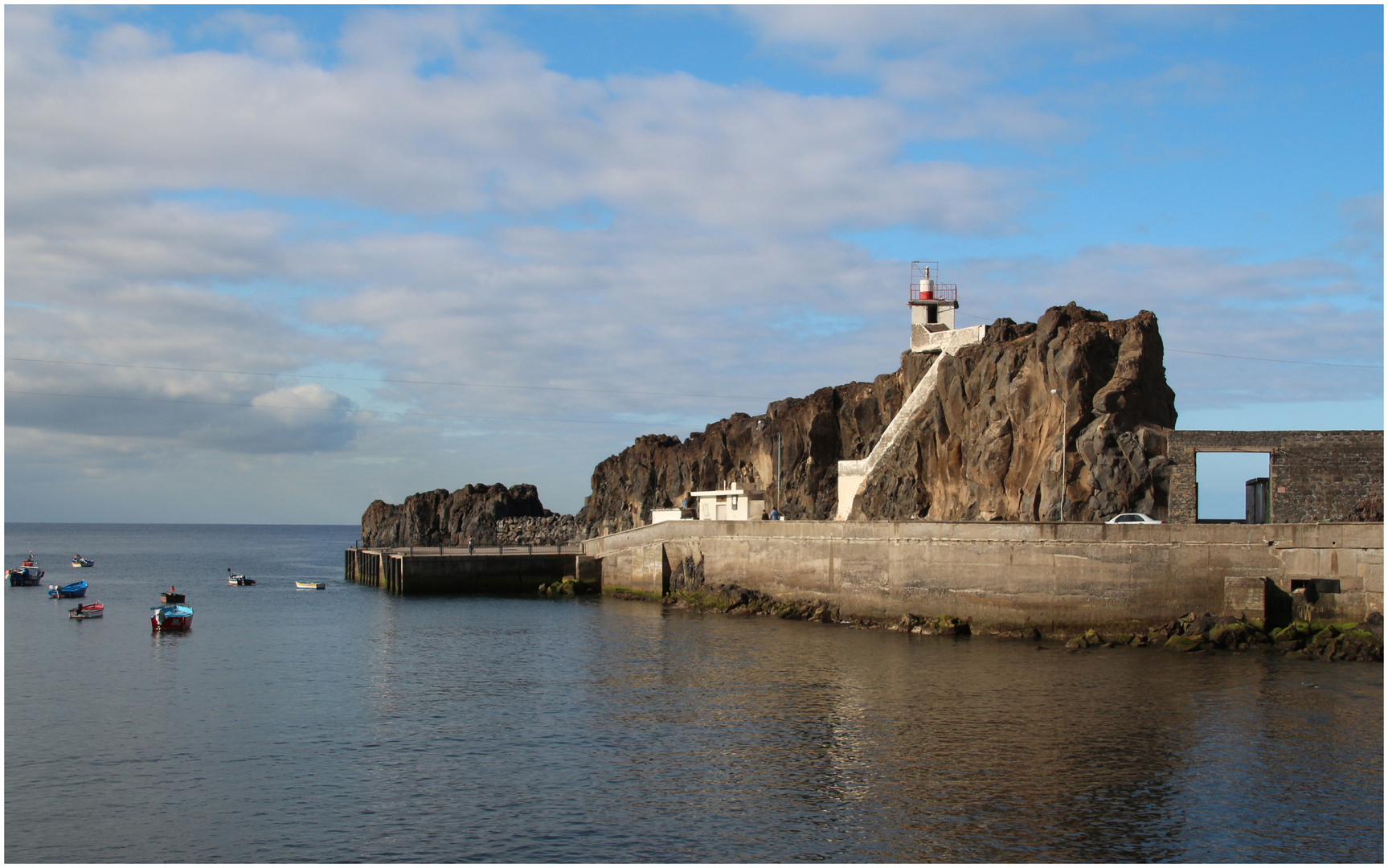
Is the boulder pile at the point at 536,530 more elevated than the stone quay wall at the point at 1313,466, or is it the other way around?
the stone quay wall at the point at 1313,466

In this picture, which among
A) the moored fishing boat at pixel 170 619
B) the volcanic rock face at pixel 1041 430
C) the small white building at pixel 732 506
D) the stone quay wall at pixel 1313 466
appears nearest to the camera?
the stone quay wall at pixel 1313 466

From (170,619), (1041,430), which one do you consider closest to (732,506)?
(1041,430)

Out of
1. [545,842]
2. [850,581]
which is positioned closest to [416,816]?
[545,842]

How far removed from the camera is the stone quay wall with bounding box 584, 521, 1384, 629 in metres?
35.0

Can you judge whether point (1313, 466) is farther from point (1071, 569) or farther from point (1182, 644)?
point (1071, 569)

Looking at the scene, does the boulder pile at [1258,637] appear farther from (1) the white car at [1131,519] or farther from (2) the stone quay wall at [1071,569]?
(1) the white car at [1131,519]

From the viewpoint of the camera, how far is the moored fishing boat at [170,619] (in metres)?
45.6

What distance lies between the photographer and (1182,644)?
3456cm

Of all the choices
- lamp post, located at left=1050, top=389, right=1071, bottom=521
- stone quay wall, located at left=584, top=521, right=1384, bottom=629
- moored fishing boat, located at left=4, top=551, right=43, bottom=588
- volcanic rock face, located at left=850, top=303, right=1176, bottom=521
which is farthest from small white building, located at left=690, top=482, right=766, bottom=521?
moored fishing boat, located at left=4, top=551, right=43, bottom=588

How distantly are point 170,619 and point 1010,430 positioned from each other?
40.3 metres

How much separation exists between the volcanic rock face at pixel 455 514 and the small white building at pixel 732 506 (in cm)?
4842

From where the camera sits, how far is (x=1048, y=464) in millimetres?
47312

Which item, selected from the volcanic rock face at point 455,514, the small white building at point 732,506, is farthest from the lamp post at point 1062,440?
the volcanic rock face at point 455,514

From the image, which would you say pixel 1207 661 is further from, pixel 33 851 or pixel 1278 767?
pixel 33 851
